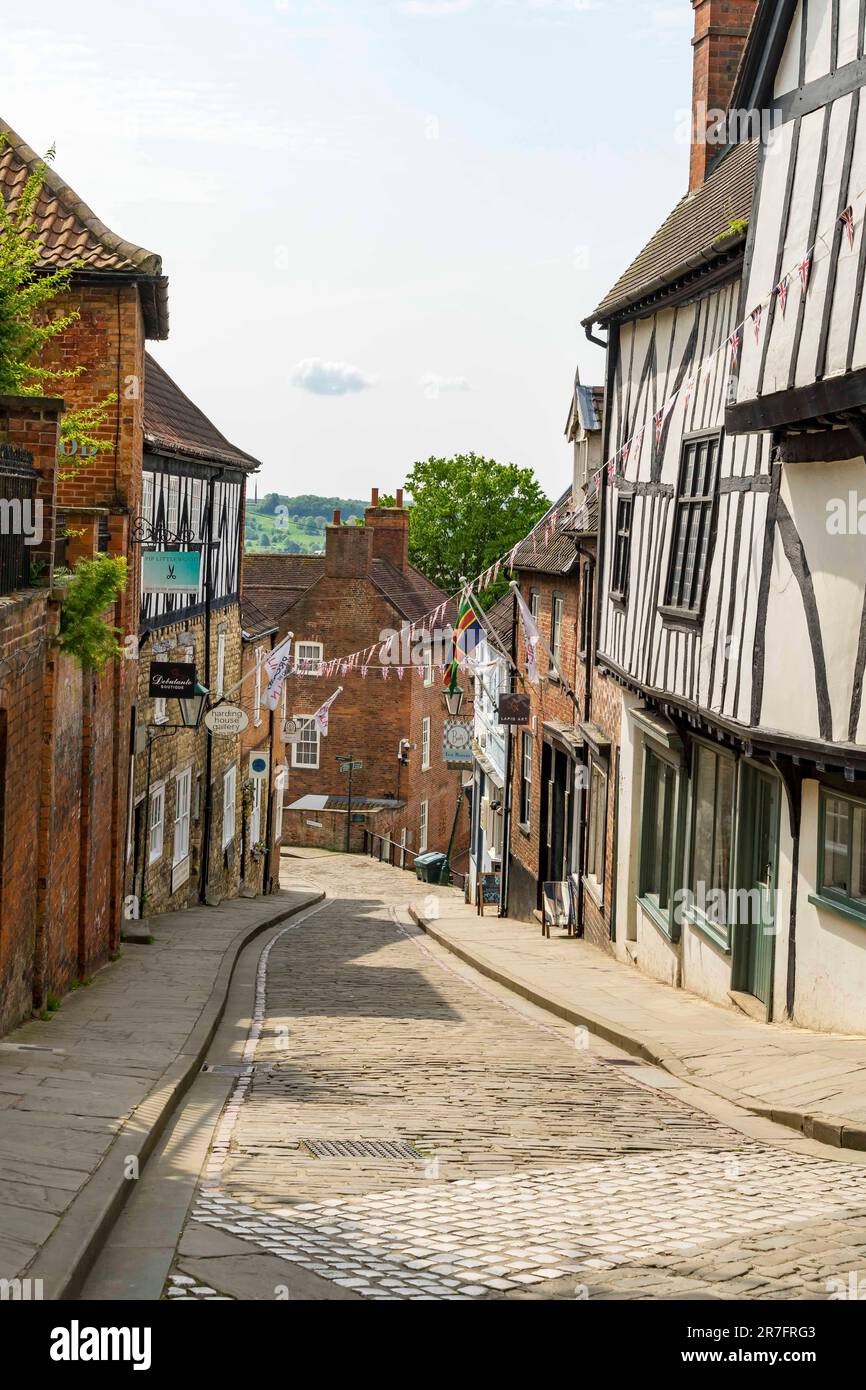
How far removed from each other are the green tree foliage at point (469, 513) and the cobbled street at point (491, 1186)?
163 ft

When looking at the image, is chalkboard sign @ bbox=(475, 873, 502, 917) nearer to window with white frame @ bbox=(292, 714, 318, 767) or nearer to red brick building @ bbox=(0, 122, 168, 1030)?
red brick building @ bbox=(0, 122, 168, 1030)

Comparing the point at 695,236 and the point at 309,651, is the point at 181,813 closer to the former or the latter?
the point at 695,236

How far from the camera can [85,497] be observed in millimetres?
17078

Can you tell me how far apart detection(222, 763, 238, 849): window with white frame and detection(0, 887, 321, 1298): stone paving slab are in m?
11.2

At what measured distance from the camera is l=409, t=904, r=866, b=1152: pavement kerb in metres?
8.30

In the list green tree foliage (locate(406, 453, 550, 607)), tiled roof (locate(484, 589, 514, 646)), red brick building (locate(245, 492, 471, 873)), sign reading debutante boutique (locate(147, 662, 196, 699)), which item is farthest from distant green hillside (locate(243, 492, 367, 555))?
sign reading debutante boutique (locate(147, 662, 196, 699))

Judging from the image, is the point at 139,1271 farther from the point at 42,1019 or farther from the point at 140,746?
the point at 140,746

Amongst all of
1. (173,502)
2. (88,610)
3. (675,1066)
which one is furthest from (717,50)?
(675,1066)

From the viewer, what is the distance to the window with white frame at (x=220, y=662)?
86.6 ft

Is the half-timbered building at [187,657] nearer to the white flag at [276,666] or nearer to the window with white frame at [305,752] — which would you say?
the white flag at [276,666]

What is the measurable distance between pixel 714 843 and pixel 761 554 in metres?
3.61

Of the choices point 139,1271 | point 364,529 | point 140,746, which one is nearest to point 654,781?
point 140,746

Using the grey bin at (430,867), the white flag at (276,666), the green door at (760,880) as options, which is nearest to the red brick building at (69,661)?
the green door at (760,880)
